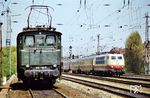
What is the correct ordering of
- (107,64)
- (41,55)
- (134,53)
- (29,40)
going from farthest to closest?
(134,53), (107,64), (29,40), (41,55)

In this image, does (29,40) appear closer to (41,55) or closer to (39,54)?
(39,54)

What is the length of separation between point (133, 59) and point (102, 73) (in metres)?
25.8

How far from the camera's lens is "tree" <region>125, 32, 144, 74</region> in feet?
238

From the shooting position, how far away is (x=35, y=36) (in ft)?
83.8

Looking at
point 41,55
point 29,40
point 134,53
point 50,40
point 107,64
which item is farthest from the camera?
point 134,53

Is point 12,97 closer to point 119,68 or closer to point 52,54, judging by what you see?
point 52,54

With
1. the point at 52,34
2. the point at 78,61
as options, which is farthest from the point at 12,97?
the point at 78,61

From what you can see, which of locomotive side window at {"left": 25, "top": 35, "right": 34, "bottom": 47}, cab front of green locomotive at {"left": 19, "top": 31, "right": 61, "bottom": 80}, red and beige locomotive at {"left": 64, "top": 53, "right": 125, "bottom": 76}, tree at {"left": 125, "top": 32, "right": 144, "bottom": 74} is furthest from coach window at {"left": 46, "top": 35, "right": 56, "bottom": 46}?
tree at {"left": 125, "top": 32, "right": 144, "bottom": 74}

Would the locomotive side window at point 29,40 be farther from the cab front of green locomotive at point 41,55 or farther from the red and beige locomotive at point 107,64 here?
the red and beige locomotive at point 107,64

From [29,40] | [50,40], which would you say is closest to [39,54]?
[29,40]

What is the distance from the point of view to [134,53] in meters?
77.8

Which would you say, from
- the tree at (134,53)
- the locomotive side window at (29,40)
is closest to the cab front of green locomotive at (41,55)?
the locomotive side window at (29,40)

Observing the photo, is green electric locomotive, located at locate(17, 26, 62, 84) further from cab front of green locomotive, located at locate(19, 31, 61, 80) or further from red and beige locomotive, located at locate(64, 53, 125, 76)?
red and beige locomotive, located at locate(64, 53, 125, 76)

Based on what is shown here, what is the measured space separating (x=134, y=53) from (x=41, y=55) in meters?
54.3
